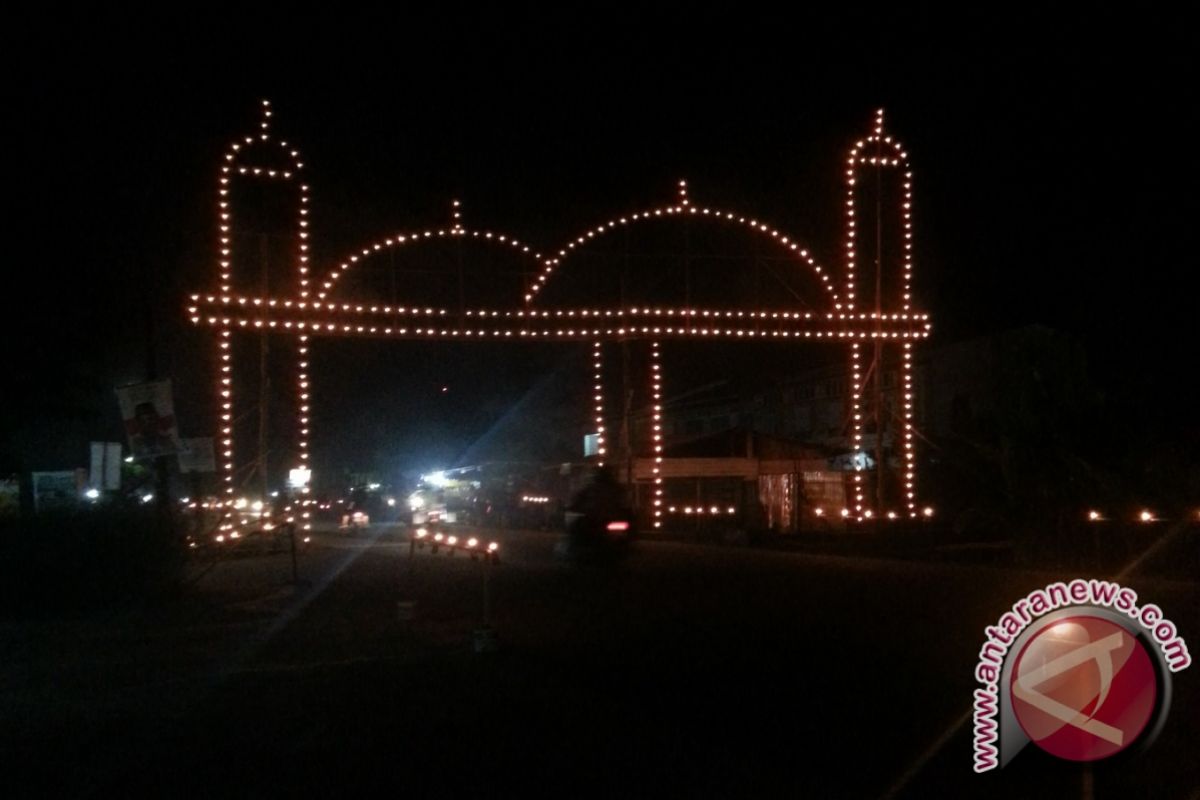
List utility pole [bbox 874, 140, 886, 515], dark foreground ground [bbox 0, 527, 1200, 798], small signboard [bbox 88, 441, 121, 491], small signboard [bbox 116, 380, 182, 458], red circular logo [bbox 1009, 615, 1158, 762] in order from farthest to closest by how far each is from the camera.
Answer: utility pole [bbox 874, 140, 886, 515] → small signboard [bbox 88, 441, 121, 491] → small signboard [bbox 116, 380, 182, 458] → dark foreground ground [bbox 0, 527, 1200, 798] → red circular logo [bbox 1009, 615, 1158, 762]

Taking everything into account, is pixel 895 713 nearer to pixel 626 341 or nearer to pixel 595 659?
pixel 595 659

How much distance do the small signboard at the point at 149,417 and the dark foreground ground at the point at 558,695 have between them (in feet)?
7.74

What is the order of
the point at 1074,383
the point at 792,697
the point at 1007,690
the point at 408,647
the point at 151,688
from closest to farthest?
1. the point at 1007,690
2. the point at 792,697
3. the point at 151,688
4. the point at 408,647
5. the point at 1074,383

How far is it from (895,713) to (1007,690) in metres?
5.50

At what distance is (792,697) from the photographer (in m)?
9.73

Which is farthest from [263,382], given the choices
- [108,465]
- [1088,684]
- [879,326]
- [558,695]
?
[1088,684]

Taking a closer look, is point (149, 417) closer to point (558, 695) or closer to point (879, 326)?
point (558, 695)

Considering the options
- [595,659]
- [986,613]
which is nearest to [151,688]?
[595,659]

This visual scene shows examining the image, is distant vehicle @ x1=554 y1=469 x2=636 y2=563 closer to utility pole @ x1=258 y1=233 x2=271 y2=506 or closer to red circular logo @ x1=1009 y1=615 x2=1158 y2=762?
utility pole @ x1=258 y1=233 x2=271 y2=506

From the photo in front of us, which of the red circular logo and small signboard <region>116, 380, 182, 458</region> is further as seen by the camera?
small signboard <region>116, 380, 182, 458</region>

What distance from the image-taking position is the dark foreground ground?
741 centimetres

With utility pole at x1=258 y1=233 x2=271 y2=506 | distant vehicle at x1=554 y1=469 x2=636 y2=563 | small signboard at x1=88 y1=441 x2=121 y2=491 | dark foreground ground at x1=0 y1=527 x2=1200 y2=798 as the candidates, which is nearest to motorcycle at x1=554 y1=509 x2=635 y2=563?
distant vehicle at x1=554 y1=469 x2=636 y2=563

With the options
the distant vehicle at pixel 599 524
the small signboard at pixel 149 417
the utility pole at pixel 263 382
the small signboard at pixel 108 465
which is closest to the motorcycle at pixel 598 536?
the distant vehicle at pixel 599 524

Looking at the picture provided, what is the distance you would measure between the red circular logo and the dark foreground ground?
0.19 meters
